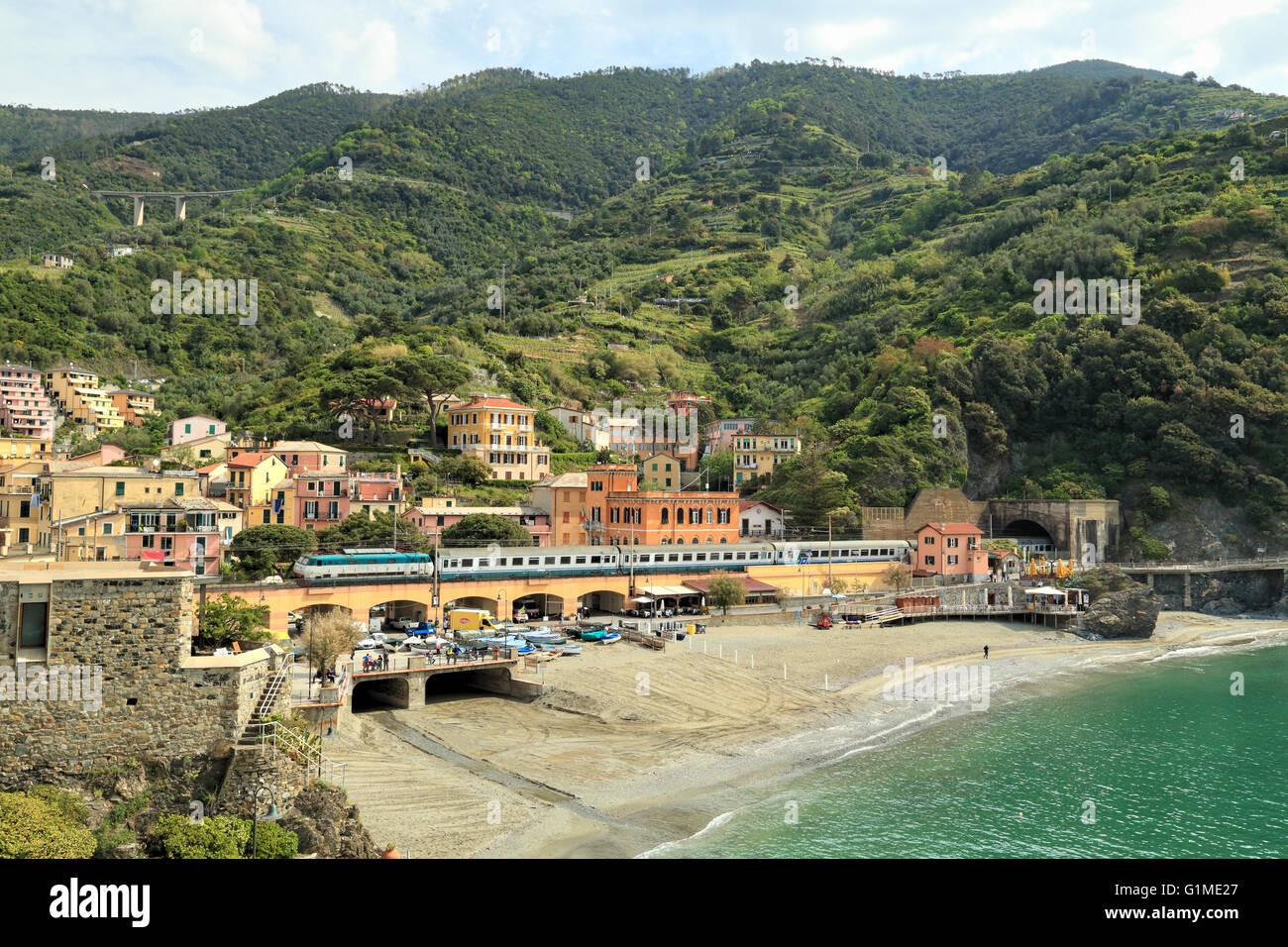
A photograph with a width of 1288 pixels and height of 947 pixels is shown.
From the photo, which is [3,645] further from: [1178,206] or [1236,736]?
[1178,206]

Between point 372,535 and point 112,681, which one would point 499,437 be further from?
point 112,681

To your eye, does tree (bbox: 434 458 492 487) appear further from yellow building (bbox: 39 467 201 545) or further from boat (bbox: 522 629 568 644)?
boat (bbox: 522 629 568 644)

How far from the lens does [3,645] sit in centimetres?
1622

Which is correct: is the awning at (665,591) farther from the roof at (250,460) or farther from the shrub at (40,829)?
the shrub at (40,829)

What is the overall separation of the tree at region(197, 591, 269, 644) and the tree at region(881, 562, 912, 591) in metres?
40.3

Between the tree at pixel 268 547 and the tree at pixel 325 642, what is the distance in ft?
35.3

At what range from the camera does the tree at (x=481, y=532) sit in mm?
50812

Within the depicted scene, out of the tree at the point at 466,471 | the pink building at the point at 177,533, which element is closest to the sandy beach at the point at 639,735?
the pink building at the point at 177,533

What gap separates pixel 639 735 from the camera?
3056 cm

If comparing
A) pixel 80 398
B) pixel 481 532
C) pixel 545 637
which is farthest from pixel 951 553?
pixel 80 398

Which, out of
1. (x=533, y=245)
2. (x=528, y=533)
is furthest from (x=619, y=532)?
(x=533, y=245)

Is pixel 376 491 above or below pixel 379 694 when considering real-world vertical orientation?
above

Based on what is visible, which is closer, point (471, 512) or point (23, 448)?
point (471, 512)

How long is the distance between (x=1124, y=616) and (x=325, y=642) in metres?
46.9
